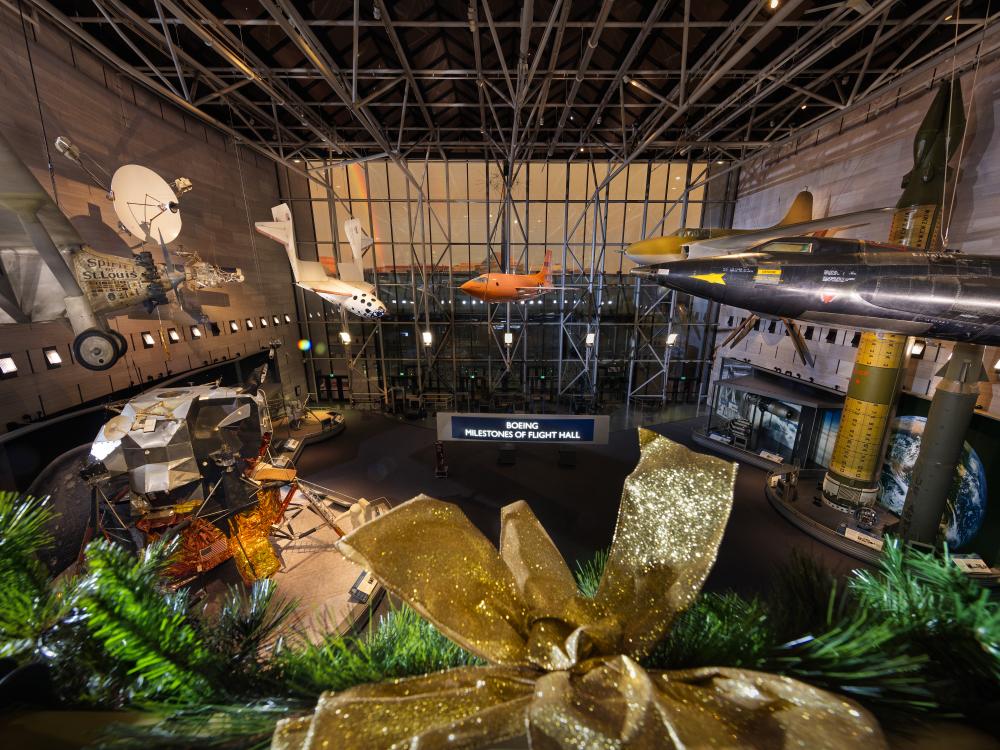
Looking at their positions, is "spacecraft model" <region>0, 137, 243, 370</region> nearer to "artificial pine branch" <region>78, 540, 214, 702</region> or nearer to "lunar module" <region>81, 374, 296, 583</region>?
"lunar module" <region>81, 374, 296, 583</region>

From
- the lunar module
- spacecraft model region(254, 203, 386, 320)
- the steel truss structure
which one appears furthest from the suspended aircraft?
spacecraft model region(254, 203, 386, 320)

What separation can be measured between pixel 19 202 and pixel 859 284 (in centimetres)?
926

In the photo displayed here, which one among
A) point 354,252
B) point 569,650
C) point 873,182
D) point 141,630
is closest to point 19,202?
point 354,252

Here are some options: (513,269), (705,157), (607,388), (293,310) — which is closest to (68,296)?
(293,310)

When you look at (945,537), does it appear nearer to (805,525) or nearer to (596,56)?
(805,525)

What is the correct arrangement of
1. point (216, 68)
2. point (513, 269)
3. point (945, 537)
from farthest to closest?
point (513, 269), point (216, 68), point (945, 537)

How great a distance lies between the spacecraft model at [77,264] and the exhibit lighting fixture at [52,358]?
129cm

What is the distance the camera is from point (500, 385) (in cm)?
1361

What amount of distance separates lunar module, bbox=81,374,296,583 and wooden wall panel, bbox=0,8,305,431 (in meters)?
2.58

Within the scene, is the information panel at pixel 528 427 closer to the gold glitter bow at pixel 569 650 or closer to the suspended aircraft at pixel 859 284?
the suspended aircraft at pixel 859 284

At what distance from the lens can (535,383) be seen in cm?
1369

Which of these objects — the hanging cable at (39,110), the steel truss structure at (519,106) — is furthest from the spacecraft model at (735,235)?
the hanging cable at (39,110)

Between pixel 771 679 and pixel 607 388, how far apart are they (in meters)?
13.6

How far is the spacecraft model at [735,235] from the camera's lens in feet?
18.6
